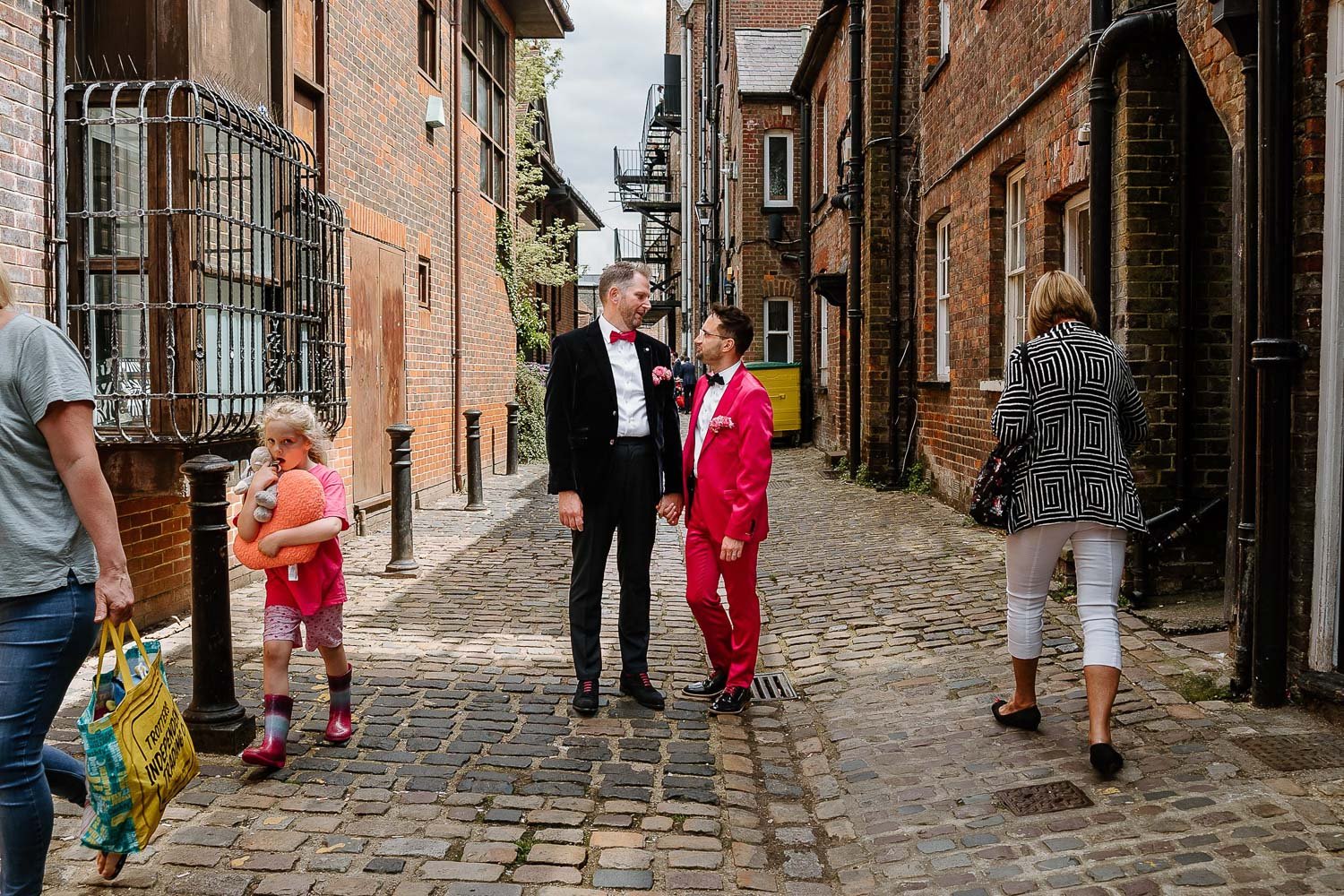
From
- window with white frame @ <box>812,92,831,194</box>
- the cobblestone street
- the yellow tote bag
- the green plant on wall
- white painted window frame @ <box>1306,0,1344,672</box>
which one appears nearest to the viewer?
the yellow tote bag

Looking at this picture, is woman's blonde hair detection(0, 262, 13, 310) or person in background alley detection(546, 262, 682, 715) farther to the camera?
person in background alley detection(546, 262, 682, 715)

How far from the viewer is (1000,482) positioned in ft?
14.3

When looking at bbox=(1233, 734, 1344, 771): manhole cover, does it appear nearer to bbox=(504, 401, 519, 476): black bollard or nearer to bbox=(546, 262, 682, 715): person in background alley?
bbox=(546, 262, 682, 715): person in background alley

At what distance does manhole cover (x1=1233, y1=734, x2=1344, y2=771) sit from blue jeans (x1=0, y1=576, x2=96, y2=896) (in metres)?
3.74

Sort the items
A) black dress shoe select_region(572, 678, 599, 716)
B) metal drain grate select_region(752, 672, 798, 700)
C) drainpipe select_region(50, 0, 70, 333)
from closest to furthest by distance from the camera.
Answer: black dress shoe select_region(572, 678, 599, 716)
drainpipe select_region(50, 0, 70, 333)
metal drain grate select_region(752, 672, 798, 700)

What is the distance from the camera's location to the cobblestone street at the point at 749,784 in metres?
3.37

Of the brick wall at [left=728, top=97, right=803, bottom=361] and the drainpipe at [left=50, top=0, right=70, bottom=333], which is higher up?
the brick wall at [left=728, top=97, right=803, bottom=361]

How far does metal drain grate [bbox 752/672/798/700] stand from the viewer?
5473 mm

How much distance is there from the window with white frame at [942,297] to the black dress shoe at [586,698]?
323 inches

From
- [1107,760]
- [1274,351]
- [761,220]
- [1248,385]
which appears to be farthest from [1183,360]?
[761,220]

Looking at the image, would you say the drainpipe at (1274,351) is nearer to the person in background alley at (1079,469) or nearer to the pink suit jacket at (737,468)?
the person in background alley at (1079,469)

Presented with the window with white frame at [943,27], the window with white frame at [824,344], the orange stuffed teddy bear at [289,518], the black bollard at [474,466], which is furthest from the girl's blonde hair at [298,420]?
the window with white frame at [824,344]

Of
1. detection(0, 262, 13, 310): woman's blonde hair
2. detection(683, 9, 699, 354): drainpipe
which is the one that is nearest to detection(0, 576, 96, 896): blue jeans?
detection(0, 262, 13, 310): woman's blonde hair

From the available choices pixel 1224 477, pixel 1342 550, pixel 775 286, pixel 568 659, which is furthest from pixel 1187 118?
pixel 775 286
